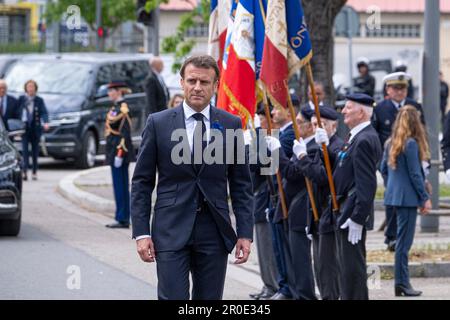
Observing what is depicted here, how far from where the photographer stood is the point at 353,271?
1020cm

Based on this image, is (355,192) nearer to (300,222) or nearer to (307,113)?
(300,222)

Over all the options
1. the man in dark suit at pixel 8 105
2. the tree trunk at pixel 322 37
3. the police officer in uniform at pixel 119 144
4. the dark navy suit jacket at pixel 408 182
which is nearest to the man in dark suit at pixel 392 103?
the tree trunk at pixel 322 37

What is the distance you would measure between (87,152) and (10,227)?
10514mm

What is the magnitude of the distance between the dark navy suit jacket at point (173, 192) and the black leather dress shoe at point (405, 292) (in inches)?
163

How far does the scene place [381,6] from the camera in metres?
49.6

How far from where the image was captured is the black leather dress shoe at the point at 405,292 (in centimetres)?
1175

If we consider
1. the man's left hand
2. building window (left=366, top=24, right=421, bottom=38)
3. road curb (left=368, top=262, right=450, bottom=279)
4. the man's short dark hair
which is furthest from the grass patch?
building window (left=366, top=24, right=421, bottom=38)

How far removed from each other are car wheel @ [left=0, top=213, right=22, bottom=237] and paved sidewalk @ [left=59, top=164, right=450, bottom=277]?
284cm

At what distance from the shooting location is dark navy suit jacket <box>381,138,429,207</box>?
1202cm

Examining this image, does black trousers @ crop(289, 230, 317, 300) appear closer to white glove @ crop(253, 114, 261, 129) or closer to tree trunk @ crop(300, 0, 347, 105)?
white glove @ crop(253, 114, 261, 129)

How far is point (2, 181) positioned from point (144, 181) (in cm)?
715

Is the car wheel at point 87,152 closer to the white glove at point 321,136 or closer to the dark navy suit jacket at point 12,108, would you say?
the dark navy suit jacket at point 12,108

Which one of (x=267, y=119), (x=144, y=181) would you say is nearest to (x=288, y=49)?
(x=267, y=119)
